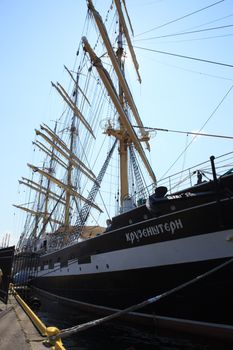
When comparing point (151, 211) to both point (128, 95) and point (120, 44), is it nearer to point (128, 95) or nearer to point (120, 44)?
point (128, 95)

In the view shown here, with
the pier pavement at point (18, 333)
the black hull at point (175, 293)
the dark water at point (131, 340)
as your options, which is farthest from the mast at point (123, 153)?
the pier pavement at point (18, 333)

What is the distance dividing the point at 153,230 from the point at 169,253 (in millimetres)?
782

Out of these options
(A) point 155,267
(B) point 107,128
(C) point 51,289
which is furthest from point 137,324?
(B) point 107,128

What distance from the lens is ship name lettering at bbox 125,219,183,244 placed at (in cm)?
764

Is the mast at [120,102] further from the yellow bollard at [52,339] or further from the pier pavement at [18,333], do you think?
the yellow bollard at [52,339]

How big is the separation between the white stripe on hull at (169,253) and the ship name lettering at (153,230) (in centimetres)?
28

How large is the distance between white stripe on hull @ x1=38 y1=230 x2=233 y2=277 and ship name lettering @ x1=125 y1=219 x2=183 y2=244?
0.28 metres

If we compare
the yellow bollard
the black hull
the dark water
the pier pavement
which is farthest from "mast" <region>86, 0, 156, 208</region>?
the yellow bollard

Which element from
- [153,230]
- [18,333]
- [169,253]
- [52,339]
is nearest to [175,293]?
[169,253]

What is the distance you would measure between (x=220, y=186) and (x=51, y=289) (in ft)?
45.2

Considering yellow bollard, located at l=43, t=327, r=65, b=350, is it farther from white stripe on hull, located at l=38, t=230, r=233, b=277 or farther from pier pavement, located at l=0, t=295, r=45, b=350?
white stripe on hull, located at l=38, t=230, r=233, b=277

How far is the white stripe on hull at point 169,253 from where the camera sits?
266 inches

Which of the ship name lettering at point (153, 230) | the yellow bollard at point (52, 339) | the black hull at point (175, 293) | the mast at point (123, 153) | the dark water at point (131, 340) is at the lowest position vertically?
the dark water at point (131, 340)

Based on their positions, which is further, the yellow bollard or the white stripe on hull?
the white stripe on hull
